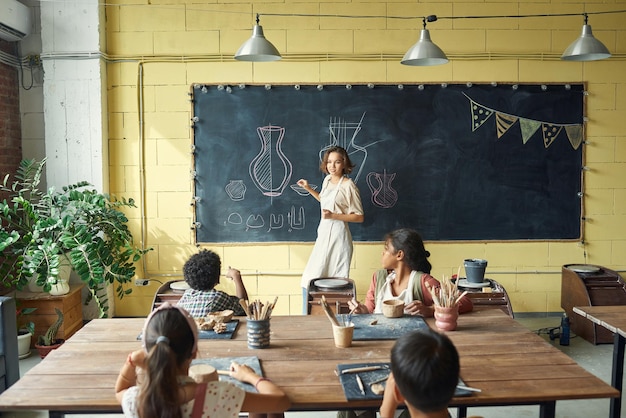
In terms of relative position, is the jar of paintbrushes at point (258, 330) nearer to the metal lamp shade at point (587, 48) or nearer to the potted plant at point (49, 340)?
the potted plant at point (49, 340)

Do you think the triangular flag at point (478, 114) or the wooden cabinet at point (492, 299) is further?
the triangular flag at point (478, 114)

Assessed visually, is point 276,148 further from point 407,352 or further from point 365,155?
point 407,352

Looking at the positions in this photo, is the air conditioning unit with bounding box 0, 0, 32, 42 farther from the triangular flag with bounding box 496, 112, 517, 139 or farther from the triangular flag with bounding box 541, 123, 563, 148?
the triangular flag with bounding box 541, 123, 563, 148

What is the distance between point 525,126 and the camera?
226 inches

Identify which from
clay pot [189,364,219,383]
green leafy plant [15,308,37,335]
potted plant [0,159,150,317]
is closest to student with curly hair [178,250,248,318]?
clay pot [189,364,219,383]

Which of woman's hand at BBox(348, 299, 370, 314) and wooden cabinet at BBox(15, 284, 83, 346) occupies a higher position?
woman's hand at BBox(348, 299, 370, 314)

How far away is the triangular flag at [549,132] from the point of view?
18.8 feet

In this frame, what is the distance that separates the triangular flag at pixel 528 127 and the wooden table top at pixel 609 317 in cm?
256

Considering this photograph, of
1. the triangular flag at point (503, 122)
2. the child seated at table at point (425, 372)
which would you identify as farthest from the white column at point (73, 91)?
the child seated at table at point (425, 372)

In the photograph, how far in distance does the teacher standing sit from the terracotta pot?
2166 mm

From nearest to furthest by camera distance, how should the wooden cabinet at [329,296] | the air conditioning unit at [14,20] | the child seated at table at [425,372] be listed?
the child seated at table at [425,372] < the wooden cabinet at [329,296] < the air conditioning unit at [14,20]

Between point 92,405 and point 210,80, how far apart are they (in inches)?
153

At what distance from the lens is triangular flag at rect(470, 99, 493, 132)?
5.69 metres

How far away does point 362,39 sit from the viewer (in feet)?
18.4
